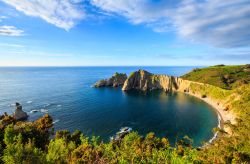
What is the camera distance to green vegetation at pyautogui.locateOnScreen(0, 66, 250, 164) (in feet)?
60.8

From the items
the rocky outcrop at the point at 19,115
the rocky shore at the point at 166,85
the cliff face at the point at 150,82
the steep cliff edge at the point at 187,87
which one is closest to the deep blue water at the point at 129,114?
the rocky outcrop at the point at 19,115

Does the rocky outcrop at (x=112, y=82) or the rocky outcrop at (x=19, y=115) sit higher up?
the rocky outcrop at (x=112, y=82)

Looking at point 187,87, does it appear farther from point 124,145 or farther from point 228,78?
point 124,145

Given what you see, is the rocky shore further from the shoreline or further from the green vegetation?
the shoreline

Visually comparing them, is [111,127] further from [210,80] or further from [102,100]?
[210,80]

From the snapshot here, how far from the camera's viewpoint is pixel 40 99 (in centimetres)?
11725

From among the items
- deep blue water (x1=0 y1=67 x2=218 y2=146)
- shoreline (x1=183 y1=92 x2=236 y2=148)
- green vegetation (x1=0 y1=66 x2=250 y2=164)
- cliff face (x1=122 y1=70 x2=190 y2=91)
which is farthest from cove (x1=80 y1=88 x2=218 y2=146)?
cliff face (x1=122 y1=70 x2=190 y2=91)

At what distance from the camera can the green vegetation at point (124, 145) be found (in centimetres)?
1853

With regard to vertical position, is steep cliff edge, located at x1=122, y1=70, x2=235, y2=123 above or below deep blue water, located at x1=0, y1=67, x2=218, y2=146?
above

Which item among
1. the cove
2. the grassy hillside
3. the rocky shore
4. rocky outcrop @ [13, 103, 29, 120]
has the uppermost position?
the grassy hillside

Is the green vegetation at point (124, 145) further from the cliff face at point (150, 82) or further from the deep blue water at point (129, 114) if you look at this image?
the cliff face at point (150, 82)

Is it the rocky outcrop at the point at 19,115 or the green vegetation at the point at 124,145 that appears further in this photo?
the rocky outcrop at the point at 19,115

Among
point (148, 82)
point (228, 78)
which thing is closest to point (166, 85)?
point (148, 82)

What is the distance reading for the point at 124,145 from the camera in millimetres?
31297
